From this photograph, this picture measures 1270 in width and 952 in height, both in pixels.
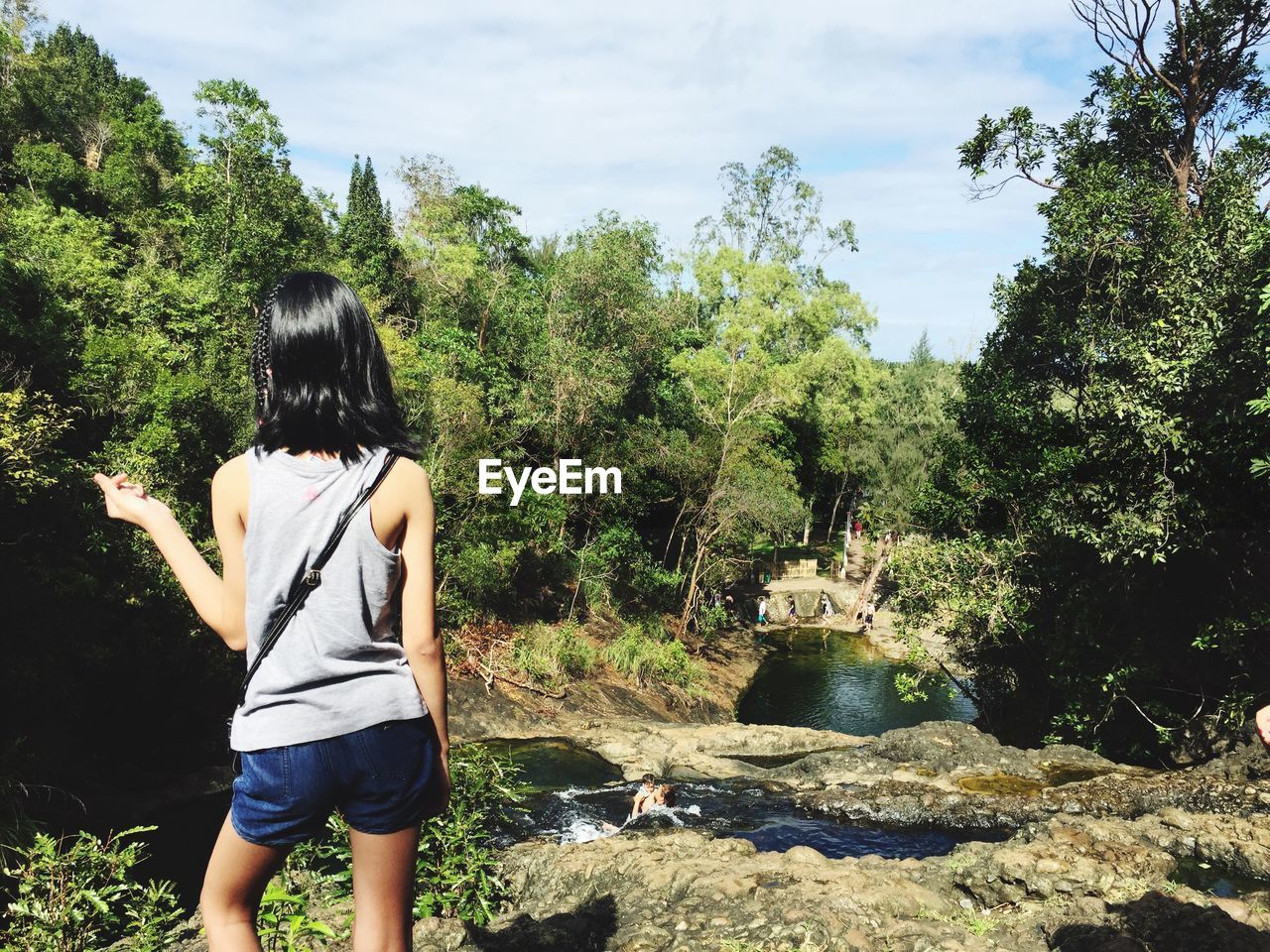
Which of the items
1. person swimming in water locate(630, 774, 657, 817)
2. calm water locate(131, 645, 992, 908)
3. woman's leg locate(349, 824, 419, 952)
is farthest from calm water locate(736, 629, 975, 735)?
woman's leg locate(349, 824, 419, 952)

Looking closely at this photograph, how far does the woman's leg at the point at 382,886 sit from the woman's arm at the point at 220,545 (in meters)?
0.54

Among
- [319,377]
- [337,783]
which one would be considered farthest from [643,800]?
[319,377]

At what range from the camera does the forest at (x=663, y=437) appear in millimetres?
12195

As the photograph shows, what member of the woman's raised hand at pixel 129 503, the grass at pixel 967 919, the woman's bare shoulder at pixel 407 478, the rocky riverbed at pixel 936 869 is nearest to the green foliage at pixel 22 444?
the rocky riverbed at pixel 936 869

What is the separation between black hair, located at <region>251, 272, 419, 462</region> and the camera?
5.88 feet

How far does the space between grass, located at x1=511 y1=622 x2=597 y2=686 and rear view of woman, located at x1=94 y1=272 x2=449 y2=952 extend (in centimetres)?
1991

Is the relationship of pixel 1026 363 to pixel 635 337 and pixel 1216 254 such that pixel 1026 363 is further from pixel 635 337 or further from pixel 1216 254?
pixel 635 337

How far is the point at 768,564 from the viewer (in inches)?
1513

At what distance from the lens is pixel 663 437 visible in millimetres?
26188

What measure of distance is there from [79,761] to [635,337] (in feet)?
57.4

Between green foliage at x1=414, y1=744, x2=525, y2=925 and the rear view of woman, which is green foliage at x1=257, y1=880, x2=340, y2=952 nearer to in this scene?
green foliage at x1=414, y1=744, x2=525, y2=925

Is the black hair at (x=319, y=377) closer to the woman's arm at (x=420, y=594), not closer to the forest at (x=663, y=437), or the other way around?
the woman's arm at (x=420, y=594)

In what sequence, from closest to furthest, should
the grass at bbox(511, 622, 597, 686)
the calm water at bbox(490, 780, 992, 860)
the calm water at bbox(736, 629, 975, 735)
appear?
the calm water at bbox(490, 780, 992, 860), the grass at bbox(511, 622, 597, 686), the calm water at bbox(736, 629, 975, 735)

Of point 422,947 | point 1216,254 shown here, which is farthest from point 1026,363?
point 422,947
